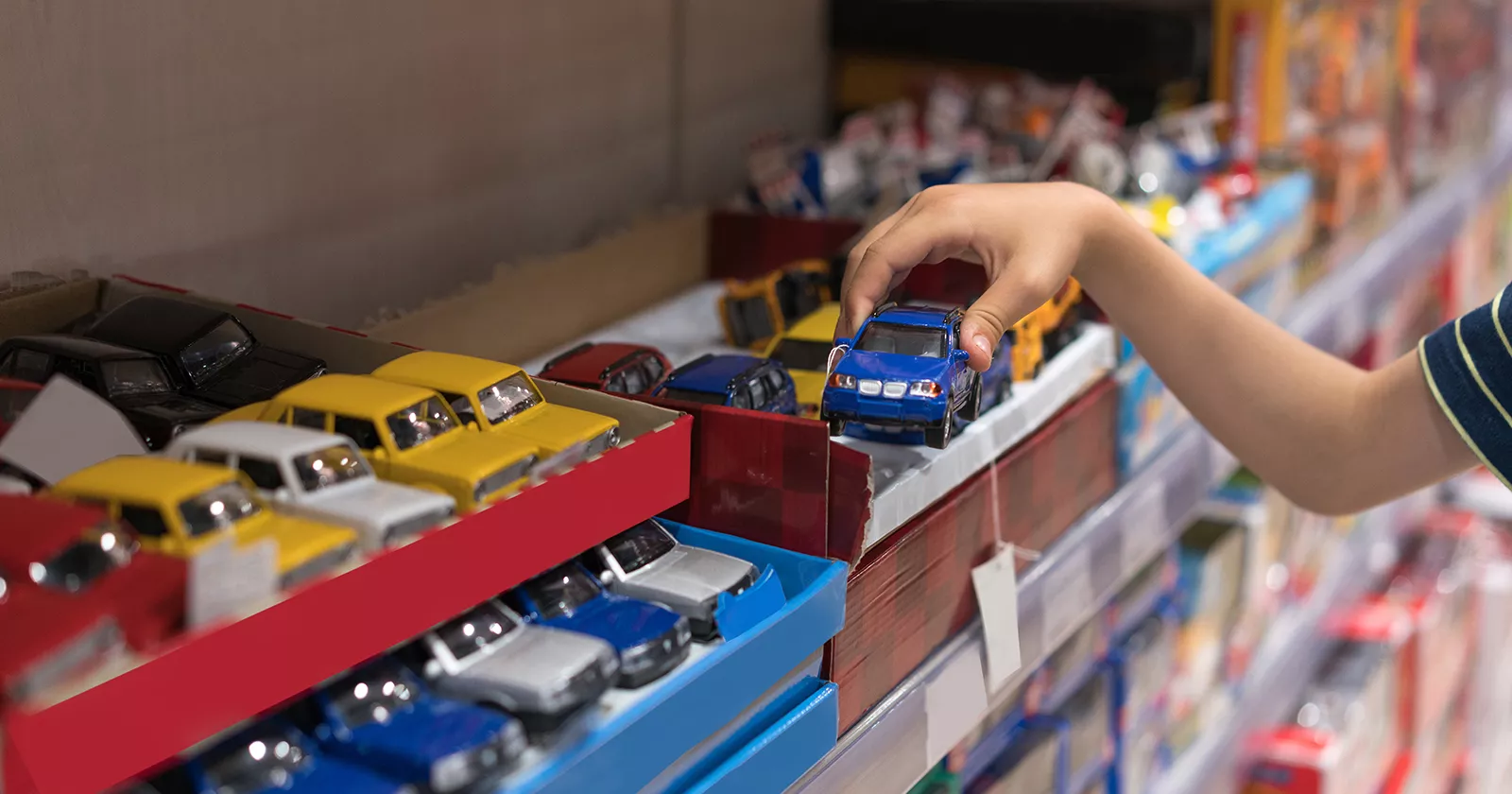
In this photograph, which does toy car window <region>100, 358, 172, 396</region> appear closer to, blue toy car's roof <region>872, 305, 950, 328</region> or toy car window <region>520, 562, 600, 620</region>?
toy car window <region>520, 562, 600, 620</region>

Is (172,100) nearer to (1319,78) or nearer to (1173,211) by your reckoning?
(1173,211)

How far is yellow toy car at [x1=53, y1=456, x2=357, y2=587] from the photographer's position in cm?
74

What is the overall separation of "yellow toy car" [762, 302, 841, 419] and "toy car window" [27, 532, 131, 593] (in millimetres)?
678

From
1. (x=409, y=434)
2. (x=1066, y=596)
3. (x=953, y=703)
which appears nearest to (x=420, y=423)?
(x=409, y=434)

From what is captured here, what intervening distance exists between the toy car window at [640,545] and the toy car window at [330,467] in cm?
23

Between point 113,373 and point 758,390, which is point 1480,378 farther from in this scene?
point 113,373

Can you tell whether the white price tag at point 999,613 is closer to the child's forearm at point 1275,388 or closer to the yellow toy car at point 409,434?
the child's forearm at point 1275,388

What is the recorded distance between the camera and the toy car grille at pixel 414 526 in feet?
2.58

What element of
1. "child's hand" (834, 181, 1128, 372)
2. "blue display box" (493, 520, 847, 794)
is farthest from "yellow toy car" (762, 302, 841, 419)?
"blue display box" (493, 520, 847, 794)

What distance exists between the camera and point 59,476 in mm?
833

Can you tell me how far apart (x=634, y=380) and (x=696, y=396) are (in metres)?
0.12

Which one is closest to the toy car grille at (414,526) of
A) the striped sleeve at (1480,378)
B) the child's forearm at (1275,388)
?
the child's forearm at (1275,388)

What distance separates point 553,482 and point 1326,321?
6.45ft

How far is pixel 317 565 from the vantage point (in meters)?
0.75
